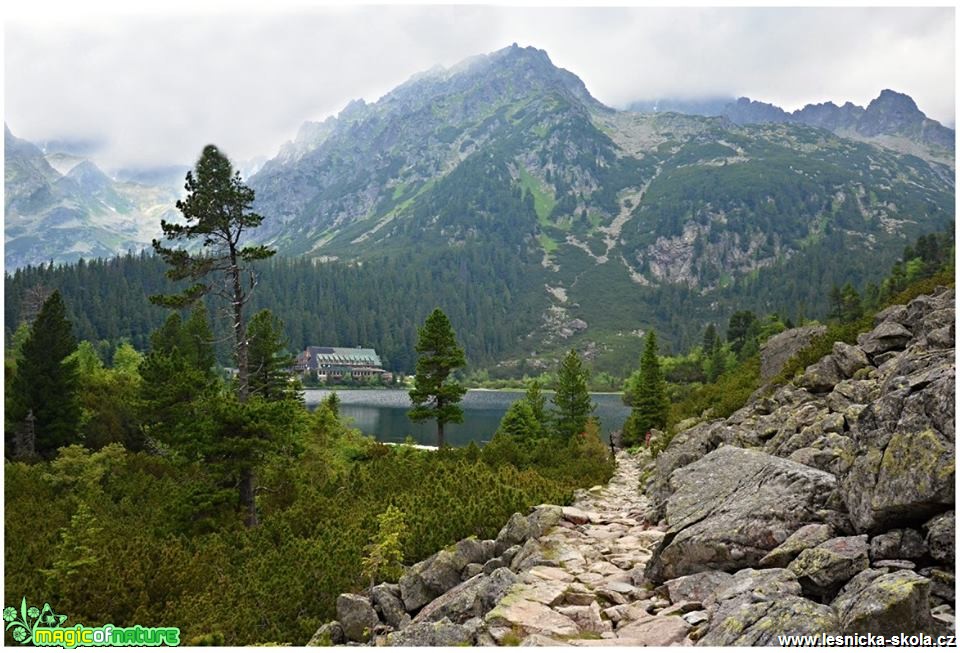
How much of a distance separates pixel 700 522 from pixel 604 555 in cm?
222

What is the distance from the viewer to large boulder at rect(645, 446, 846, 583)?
8.29m

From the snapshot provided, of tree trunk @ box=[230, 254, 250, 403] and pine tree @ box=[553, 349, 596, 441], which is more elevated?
tree trunk @ box=[230, 254, 250, 403]

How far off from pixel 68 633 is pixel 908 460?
1096 centimetres

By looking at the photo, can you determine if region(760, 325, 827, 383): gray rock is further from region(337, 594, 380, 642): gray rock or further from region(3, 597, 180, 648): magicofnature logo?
region(3, 597, 180, 648): magicofnature logo

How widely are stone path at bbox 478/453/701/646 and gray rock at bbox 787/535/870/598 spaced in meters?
1.39

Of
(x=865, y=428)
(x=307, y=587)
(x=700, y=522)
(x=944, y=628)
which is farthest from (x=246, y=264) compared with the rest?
(x=944, y=628)

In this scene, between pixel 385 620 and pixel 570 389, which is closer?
pixel 385 620

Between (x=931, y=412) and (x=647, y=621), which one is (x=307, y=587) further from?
(x=931, y=412)

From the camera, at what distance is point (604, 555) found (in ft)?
35.9

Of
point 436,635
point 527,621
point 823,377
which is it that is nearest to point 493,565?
point 436,635

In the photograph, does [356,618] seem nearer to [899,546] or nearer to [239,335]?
[899,546]

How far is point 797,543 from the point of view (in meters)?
7.64

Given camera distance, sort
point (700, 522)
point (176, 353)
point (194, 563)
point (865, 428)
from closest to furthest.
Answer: point (865, 428) < point (700, 522) < point (194, 563) < point (176, 353)

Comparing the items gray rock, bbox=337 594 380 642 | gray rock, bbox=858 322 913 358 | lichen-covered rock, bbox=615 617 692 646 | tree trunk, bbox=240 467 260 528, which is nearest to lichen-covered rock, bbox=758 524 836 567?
lichen-covered rock, bbox=615 617 692 646
